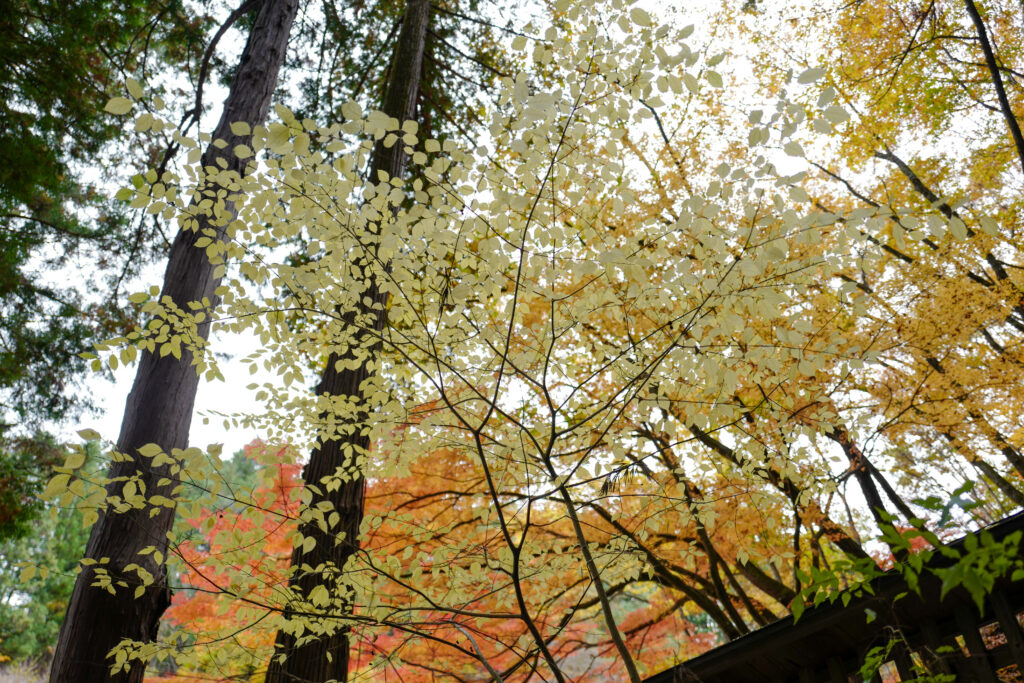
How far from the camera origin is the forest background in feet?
6.42

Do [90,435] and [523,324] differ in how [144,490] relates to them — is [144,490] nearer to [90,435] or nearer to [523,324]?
[90,435]

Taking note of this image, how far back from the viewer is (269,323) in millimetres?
2529

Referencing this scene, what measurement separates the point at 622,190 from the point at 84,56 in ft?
21.2

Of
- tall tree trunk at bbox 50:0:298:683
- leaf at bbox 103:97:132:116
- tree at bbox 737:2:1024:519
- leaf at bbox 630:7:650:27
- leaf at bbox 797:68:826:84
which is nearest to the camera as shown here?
leaf at bbox 797:68:826:84

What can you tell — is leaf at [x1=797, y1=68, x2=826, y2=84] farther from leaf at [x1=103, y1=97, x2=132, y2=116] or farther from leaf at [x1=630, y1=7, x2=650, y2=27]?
leaf at [x1=103, y1=97, x2=132, y2=116]

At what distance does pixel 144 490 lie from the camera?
208 cm

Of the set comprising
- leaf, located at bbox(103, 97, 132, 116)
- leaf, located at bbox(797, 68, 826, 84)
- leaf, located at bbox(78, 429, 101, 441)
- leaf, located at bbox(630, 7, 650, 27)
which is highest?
leaf, located at bbox(630, 7, 650, 27)

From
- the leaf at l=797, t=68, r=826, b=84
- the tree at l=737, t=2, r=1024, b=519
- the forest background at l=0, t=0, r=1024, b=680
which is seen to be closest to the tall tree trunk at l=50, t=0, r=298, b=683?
the forest background at l=0, t=0, r=1024, b=680

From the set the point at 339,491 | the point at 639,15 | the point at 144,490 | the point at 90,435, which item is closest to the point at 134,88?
the point at 90,435

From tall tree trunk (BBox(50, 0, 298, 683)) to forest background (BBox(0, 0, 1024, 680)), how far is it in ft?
0.35

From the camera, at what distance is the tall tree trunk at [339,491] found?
9.07 feet

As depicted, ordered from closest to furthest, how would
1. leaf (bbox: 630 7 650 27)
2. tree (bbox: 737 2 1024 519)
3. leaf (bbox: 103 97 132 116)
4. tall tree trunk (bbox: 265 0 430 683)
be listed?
1. leaf (bbox: 103 97 132 116)
2. leaf (bbox: 630 7 650 27)
3. tall tree trunk (bbox: 265 0 430 683)
4. tree (bbox: 737 2 1024 519)

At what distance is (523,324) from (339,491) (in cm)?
179

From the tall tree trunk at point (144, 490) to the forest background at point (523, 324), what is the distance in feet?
0.35
